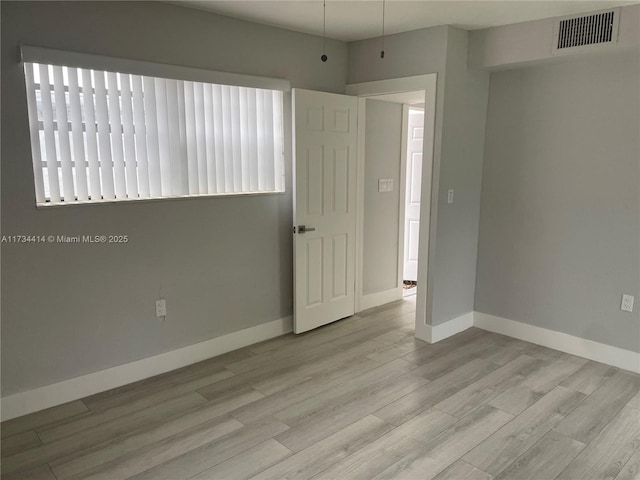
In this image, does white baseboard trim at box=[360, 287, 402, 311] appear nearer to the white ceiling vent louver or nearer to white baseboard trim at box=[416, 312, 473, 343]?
white baseboard trim at box=[416, 312, 473, 343]

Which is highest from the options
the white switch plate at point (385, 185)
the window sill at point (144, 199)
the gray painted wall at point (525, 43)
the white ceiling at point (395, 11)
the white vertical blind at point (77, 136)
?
the white ceiling at point (395, 11)

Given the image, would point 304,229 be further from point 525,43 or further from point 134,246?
point 525,43

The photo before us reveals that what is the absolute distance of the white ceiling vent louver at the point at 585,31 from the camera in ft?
9.67

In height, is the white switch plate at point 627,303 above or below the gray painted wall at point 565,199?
below

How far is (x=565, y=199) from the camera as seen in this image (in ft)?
11.6

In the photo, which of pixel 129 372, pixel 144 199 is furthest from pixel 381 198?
pixel 129 372

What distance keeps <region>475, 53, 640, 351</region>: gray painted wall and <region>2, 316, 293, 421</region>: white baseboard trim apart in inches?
77.6

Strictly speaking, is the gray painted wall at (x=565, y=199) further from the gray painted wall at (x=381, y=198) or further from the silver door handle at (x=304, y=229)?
the silver door handle at (x=304, y=229)

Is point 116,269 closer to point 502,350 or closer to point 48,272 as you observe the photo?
point 48,272

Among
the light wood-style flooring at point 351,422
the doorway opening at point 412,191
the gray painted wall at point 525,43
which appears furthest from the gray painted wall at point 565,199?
the doorway opening at point 412,191

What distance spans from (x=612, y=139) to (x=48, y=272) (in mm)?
3728

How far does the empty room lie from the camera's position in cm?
251

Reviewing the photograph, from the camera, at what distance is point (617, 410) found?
2.79m

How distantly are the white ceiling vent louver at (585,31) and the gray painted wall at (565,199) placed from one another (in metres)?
0.28
